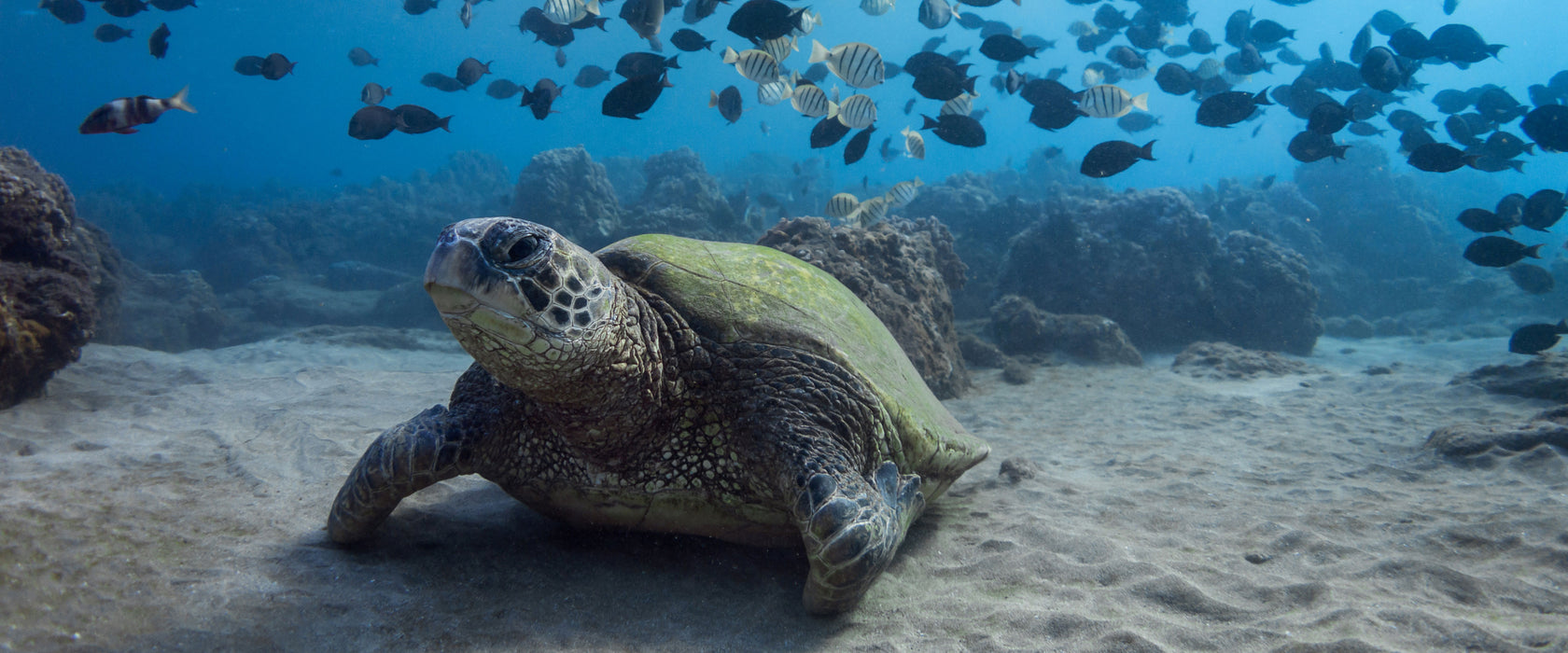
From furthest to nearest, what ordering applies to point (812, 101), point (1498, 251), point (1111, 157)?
1. point (812, 101)
2. point (1498, 251)
3. point (1111, 157)

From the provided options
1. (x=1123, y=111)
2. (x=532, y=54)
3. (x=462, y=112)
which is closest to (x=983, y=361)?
→ (x=1123, y=111)

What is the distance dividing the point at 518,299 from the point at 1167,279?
11109 mm

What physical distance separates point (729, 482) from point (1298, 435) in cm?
498

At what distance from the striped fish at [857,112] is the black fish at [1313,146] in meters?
5.23

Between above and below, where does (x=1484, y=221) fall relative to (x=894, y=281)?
above

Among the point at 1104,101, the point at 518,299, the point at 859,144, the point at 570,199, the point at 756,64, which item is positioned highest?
the point at 756,64

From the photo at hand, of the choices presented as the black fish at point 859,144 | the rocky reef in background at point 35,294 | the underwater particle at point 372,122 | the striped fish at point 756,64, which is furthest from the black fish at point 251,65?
the black fish at point 859,144

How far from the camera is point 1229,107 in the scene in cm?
680

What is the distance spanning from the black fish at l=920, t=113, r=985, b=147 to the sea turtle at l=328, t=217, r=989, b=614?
15.0 ft

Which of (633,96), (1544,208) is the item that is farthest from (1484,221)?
(633,96)

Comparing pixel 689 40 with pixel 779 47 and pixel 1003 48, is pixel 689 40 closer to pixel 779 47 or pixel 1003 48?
pixel 779 47

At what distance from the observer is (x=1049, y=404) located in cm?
616

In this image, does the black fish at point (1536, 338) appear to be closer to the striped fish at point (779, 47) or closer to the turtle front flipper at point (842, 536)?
the turtle front flipper at point (842, 536)

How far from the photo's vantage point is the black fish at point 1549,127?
6883mm
